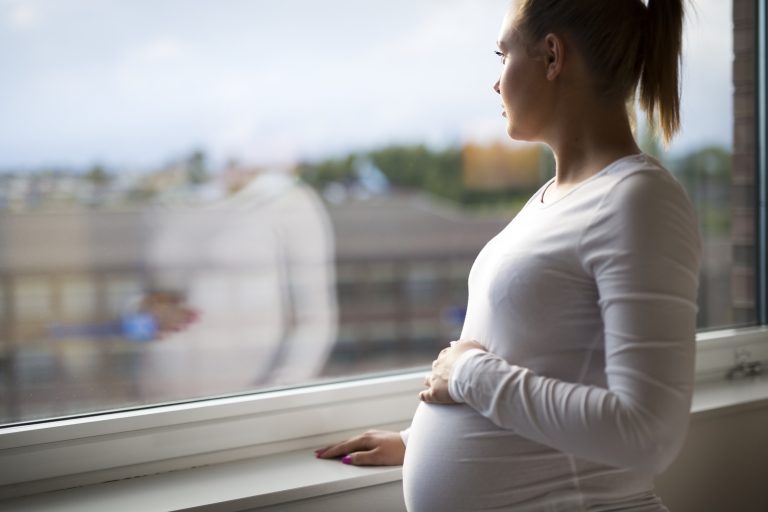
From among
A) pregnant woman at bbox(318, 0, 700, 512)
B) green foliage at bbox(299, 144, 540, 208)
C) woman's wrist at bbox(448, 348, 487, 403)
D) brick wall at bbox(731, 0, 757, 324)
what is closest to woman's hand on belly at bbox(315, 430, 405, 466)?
pregnant woman at bbox(318, 0, 700, 512)

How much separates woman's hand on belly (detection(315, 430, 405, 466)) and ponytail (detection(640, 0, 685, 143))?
0.67 m

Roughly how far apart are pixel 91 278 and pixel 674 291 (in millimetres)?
1255

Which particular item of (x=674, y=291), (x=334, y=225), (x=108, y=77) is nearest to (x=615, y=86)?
(x=674, y=291)

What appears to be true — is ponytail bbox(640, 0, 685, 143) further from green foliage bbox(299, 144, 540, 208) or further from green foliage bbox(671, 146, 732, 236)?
green foliage bbox(299, 144, 540, 208)

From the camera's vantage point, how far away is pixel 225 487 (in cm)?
121

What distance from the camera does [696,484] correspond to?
1604 millimetres

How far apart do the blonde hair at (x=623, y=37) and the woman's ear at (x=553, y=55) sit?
12 millimetres

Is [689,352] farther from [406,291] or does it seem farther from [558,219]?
[406,291]

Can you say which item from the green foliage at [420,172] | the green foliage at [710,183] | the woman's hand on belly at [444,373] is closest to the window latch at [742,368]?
the green foliage at [710,183]

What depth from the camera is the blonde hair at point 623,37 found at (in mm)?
1015

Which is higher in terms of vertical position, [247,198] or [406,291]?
[247,198]

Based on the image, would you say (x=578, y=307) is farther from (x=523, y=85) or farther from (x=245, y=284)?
(x=245, y=284)

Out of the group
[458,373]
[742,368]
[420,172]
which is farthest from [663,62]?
[420,172]

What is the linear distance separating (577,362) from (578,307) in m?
0.07
